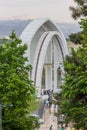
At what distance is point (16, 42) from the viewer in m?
19.2

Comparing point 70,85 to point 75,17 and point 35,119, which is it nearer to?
point 35,119

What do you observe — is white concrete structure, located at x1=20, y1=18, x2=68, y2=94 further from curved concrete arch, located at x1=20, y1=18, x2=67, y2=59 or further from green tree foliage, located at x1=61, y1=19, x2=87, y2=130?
green tree foliage, located at x1=61, y1=19, x2=87, y2=130

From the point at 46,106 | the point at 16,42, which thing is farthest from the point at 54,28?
the point at 16,42

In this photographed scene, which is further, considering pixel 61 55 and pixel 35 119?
pixel 61 55

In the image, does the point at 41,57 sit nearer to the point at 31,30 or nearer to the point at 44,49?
the point at 44,49

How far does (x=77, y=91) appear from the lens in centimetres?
1606

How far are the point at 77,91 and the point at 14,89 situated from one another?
8.47ft

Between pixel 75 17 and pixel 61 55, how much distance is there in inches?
1385

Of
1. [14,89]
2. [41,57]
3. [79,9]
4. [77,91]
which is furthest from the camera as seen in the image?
[41,57]

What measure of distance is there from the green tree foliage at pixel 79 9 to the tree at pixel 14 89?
462cm

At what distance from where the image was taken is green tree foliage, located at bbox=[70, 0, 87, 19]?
22.0 meters

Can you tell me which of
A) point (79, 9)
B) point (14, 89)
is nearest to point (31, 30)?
point (79, 9)

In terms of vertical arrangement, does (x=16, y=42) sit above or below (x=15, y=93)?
above

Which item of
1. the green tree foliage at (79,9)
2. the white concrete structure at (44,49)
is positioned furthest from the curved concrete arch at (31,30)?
the green tree foliage at (79,9)
